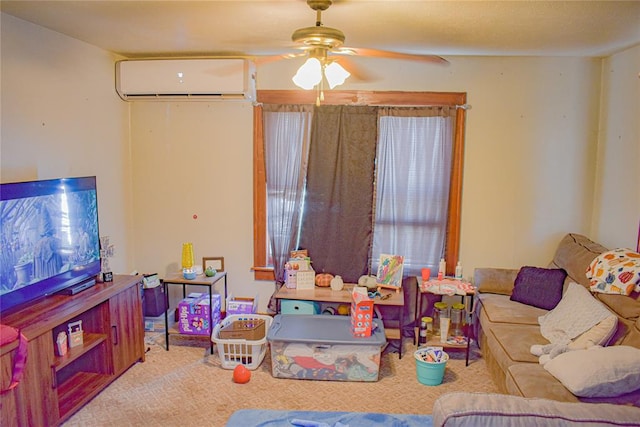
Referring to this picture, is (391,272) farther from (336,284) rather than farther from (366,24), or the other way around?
(366,24)

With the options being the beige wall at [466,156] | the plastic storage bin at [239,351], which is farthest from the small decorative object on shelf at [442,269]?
the plastic storage bin at [239,351]

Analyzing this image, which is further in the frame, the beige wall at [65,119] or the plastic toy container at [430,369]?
the plastic toy container at [430,369]

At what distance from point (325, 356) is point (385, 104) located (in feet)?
6.82

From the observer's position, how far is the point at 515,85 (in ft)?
13.2

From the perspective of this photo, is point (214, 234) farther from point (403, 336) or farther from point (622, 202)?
point (622, 202)

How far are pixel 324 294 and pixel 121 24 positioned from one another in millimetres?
2381

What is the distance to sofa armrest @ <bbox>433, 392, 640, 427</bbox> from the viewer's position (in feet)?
4.75

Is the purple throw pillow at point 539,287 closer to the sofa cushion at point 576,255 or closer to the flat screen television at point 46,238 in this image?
the sofa cushion at point 576,255

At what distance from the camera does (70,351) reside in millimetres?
2998

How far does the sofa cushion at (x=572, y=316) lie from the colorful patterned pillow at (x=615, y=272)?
101 mm

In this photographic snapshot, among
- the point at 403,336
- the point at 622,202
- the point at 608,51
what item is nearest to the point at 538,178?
the point at 622,202

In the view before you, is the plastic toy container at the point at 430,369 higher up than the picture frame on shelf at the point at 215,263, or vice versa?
the picture frame on shelf at the point at 215,263

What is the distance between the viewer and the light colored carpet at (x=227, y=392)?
2963 millimetres

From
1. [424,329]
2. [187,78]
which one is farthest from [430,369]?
[187,78]
